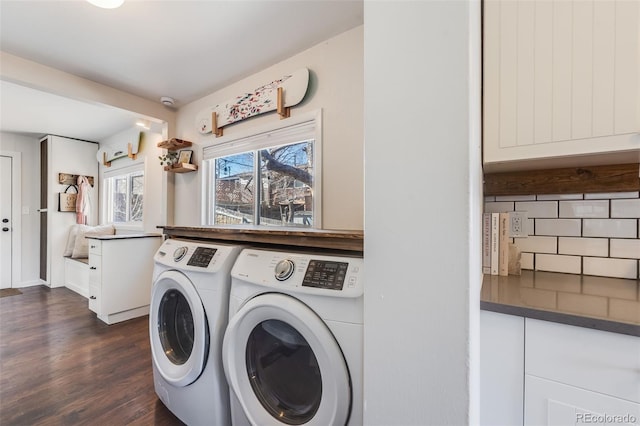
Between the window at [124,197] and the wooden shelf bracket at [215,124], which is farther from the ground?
the wooden shelf bracket at [215,124]

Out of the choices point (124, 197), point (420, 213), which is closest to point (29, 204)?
point (124, 197)

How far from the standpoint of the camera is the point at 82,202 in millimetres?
4113

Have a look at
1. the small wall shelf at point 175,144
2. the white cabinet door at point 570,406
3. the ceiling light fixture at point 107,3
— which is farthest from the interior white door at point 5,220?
the white cabinet door at point 570,406

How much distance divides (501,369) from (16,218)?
5.94 m

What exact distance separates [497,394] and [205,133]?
111 inches

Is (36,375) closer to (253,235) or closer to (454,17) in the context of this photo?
(253,235)

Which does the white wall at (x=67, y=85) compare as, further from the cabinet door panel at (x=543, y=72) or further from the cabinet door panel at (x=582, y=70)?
the cabinet door panel at (x=582, y=70)

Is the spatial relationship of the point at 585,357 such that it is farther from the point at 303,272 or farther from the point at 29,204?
the point at 29,204

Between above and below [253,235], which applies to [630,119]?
above

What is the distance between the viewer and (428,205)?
0.55 metres

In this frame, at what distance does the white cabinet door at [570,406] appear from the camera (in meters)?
0.66

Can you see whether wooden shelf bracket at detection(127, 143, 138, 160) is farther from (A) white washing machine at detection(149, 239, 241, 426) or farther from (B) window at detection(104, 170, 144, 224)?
(A) white washing machine at detection(149, 239, 241, 426)

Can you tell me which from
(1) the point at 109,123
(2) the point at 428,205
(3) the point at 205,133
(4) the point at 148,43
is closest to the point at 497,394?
(2) the point at 428,205

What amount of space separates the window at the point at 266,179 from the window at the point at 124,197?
1.70 meters
